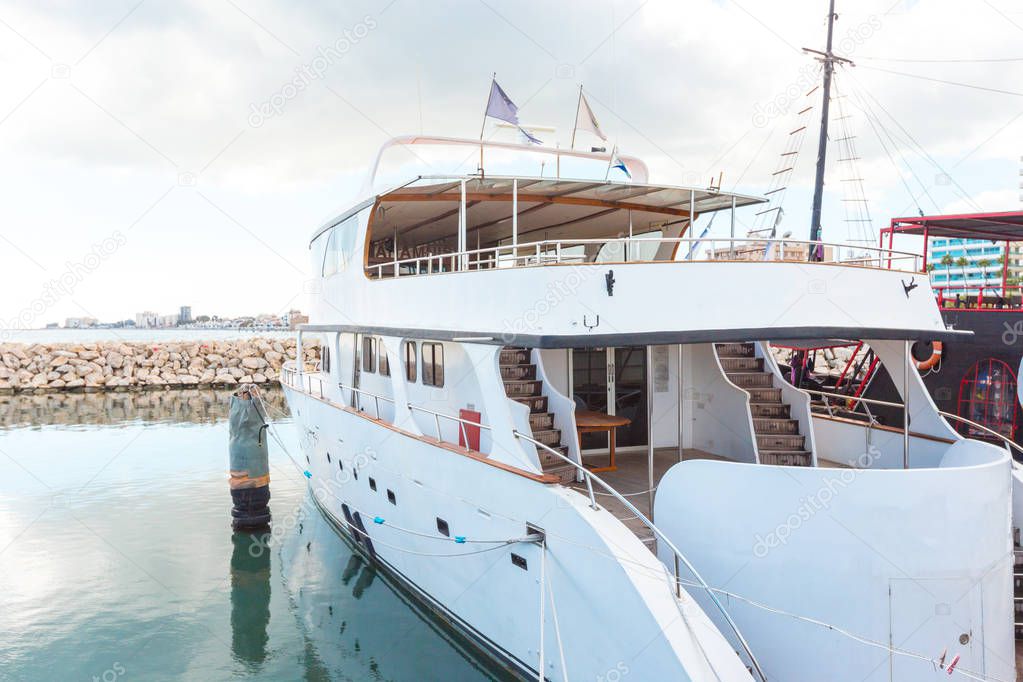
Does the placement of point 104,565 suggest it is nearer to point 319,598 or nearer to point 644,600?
point 319,598

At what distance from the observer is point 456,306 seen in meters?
7.90

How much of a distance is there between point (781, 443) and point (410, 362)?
207 inches

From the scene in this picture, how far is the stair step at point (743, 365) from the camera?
1007cm

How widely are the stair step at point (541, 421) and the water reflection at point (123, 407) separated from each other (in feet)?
67.9

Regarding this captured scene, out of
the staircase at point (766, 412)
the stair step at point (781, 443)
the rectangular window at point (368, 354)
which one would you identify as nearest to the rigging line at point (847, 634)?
the staircase at point (766, 412)

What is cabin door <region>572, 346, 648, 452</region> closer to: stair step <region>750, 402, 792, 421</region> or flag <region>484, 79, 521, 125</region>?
stair step <region>750, 402, 792, 421</region>

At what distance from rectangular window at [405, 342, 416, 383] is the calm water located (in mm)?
3291

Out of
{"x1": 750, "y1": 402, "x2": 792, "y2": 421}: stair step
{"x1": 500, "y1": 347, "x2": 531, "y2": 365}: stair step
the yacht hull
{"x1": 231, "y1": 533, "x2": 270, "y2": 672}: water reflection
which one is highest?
{"x1": 500, "y1": 347, "x2": 531, "y2": 365}: stair step

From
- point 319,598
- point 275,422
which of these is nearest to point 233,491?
point 319,598

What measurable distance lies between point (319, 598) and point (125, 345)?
3935 centimetres

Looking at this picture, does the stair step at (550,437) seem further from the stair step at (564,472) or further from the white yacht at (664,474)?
the stair step at (564,472)

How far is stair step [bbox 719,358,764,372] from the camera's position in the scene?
1007 centimetres

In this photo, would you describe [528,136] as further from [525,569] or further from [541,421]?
[525,569]

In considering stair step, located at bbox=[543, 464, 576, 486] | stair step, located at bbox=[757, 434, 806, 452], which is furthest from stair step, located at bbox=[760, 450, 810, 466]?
stair step, located at bbox=[543, 464, 576, 486]
